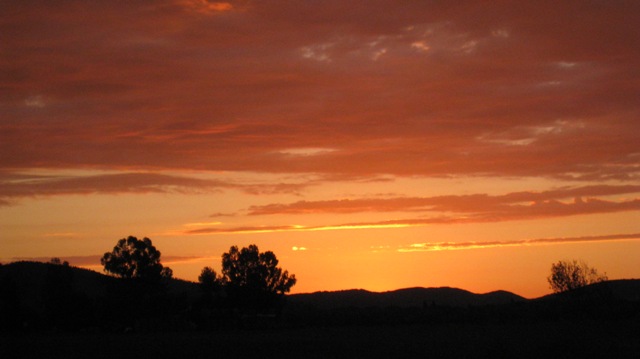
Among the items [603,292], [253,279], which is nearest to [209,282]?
[253,279]

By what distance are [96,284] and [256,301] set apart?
58.1 meters

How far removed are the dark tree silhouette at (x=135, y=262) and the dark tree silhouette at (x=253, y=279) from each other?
19210mm

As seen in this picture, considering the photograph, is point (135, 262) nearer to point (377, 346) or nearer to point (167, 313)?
point (167, 313)

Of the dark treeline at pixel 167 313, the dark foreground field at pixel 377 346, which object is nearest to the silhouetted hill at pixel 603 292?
the dark treeline at pixel 167 313

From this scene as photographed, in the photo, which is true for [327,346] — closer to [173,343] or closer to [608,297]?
[173,343]

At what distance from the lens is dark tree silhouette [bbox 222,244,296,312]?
12609 centimetres

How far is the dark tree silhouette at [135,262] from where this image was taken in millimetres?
108688

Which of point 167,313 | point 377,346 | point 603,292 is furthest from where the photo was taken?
point 603,292

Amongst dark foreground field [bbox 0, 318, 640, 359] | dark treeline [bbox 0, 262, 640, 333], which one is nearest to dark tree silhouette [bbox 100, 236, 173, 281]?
dark treeline [bbox 0, 262, 640, 333]

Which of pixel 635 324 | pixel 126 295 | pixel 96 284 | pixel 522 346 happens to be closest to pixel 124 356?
pixel 522 346

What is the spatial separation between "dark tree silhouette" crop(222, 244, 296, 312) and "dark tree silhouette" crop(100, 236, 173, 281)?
756 inches

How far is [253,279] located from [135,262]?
2524 centimetres

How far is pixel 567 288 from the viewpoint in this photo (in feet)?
414

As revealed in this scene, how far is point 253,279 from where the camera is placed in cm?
12862
